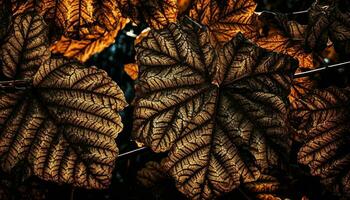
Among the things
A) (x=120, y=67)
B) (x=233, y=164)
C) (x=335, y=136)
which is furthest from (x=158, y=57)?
(x=120, y=67)

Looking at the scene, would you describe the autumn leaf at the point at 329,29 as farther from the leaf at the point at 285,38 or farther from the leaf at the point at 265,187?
the leaf at the point at 265,187

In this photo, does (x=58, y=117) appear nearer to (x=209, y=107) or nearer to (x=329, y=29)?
(x=209, y=107)

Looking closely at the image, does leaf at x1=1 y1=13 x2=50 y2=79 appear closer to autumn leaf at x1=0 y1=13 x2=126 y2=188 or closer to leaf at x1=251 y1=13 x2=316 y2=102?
autumn leaf at x1=0 y1=13 x2=126 y2=188

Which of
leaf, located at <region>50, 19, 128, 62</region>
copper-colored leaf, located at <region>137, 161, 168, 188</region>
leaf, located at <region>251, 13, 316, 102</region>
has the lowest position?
copper-colored leaf, located at <region>137, 161, 168, 188</region>

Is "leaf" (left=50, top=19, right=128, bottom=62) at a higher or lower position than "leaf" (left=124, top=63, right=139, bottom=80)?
higher

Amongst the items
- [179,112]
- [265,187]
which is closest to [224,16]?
[179,112]

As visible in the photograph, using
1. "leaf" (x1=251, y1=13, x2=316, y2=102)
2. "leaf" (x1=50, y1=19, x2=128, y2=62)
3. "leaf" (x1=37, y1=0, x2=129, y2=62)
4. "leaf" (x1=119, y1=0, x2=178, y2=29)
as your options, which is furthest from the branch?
"leaf" (x1=251, y1=13, x2=316, y2=102)

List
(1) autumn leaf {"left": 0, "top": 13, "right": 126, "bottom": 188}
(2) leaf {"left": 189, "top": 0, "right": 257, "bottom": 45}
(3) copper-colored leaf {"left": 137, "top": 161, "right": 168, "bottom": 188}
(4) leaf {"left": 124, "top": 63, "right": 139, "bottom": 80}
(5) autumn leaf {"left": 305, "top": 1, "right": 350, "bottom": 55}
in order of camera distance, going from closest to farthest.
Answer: (1) autumn leaf {"left": 0, "top": 13, "right": 126, "bottom": 188} < (5) autumn leaf {"left": 305, "top": 1, "right": 350, "bottom": 55} < (2) leaf {"left": 189, "top": 0, "right": 257, "bottom": 45} < (3) copper-colored leaf {"left": 137, "top": 161, "right": 168, "bottom": 188} < (4) leaf {"left": 124, "top": 63, "right": 139, "bottom": 80}

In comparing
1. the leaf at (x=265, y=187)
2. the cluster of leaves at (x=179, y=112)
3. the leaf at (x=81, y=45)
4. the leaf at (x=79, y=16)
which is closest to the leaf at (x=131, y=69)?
the leaf at (x=81, y=45)
